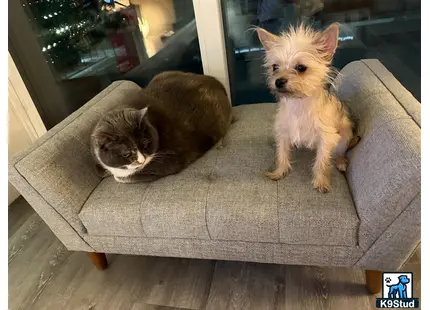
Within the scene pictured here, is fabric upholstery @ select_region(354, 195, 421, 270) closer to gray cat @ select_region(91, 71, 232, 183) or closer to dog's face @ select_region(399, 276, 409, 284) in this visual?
dog's face @ select_region(399, 276, 409, 284)

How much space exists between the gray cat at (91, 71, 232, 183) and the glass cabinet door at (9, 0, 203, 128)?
0.47 metres

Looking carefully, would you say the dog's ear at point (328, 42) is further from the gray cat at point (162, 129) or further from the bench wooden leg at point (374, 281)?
the bench wooden leg at point (374, 281)

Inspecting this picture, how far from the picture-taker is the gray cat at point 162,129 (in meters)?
1.50

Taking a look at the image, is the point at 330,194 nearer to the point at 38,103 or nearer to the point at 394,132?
the point at 394,132

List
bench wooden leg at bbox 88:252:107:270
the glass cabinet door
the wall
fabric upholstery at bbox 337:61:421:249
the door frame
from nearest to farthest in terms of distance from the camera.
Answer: fabric upholstery at bbox 337:61:421:249, bench wooden leg at bbox 88:252:107:270, the door frame, the glass cabinet door, the wall

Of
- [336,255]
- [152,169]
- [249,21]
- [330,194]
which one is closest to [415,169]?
[330,194]

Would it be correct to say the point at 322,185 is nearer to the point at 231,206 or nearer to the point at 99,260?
the point at 231,206

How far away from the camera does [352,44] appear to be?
86.1 inches

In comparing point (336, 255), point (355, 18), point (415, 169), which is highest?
point (355, 18)

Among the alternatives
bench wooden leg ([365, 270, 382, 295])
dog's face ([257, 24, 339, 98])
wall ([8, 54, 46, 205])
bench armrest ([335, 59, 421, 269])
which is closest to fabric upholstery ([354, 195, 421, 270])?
bench armrest ([335, 59, 421, 269])

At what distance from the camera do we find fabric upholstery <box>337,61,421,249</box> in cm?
110

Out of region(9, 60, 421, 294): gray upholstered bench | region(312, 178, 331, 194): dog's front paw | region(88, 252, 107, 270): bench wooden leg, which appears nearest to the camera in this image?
region(9, 60, 421, 294): gray upholstered bench

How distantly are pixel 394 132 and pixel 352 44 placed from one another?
1207 millimetres

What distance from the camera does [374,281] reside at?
1.44 m
